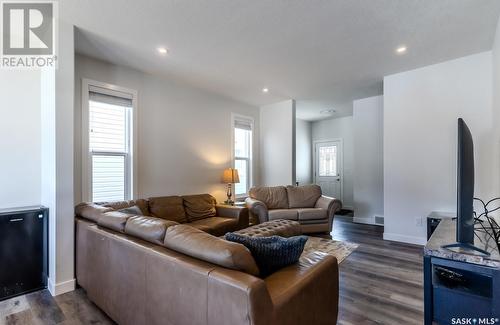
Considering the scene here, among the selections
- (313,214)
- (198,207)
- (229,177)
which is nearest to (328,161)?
(313,214)

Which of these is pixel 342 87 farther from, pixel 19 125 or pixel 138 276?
pixel 19 125

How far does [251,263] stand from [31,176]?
2937 mm

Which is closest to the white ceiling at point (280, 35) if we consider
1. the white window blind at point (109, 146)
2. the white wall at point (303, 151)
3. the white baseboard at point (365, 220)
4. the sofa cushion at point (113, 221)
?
the white window blind at point (109, 146)

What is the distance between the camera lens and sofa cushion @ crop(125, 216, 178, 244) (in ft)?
5.19

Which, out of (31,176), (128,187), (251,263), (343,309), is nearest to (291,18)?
(251,263)

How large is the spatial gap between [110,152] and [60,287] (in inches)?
67.2

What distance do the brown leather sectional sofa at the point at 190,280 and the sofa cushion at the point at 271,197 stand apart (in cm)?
298

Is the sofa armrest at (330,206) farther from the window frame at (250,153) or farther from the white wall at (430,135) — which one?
the window frame at (250,153)

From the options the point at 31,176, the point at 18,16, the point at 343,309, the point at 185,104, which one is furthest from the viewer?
the point at 185,104

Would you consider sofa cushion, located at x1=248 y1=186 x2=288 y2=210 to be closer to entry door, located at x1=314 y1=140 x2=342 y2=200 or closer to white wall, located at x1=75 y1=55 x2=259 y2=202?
white wall, located at x1=75 y1=55 x2=259 y2=202

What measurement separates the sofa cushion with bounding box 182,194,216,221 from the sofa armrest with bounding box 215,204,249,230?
15 centimetres

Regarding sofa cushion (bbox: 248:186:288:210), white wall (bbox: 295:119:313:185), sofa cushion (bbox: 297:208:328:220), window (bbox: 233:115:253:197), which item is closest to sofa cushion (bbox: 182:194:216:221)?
sofa cushion (bbox: 248:186:288:210)

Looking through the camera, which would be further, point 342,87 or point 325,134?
point 325,134

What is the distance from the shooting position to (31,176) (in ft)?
9.06
